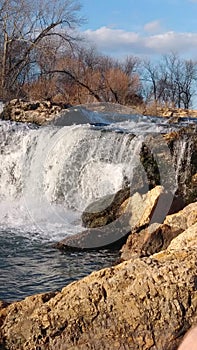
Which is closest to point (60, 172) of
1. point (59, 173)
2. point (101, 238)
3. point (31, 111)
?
point (59, 173)

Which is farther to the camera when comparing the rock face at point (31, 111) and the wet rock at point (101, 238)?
the rock face at point (31, 111)

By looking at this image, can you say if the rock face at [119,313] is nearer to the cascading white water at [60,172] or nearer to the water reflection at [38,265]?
the water reflection at [38,265]

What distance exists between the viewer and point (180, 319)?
316 centimetres

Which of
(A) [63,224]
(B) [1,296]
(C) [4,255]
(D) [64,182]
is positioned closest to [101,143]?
(D) [64,182]

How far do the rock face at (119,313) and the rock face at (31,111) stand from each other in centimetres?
959

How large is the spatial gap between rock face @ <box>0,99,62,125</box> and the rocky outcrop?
23.3 feet

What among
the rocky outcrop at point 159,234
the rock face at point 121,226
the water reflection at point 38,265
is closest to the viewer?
the water reflection at point 38,265

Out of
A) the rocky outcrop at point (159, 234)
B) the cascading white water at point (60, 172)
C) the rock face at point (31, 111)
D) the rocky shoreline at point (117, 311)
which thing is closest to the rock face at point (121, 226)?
the rocky outcrop at point (159, 234)

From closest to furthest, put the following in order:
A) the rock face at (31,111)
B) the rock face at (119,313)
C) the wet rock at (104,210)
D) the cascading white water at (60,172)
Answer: the rock face at (119,313)
the wet rock at (104,210)
the cascading white water at (60,172)
the rock face at (31,111)

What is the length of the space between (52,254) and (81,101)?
1554cm

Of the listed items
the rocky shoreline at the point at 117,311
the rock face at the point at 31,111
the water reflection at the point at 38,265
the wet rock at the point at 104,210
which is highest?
the rock face at the point at 31,111

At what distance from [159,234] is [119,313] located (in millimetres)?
2807

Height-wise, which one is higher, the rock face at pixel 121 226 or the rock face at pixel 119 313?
the rock face at pixel 119 313

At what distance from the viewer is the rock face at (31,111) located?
13070 mm
